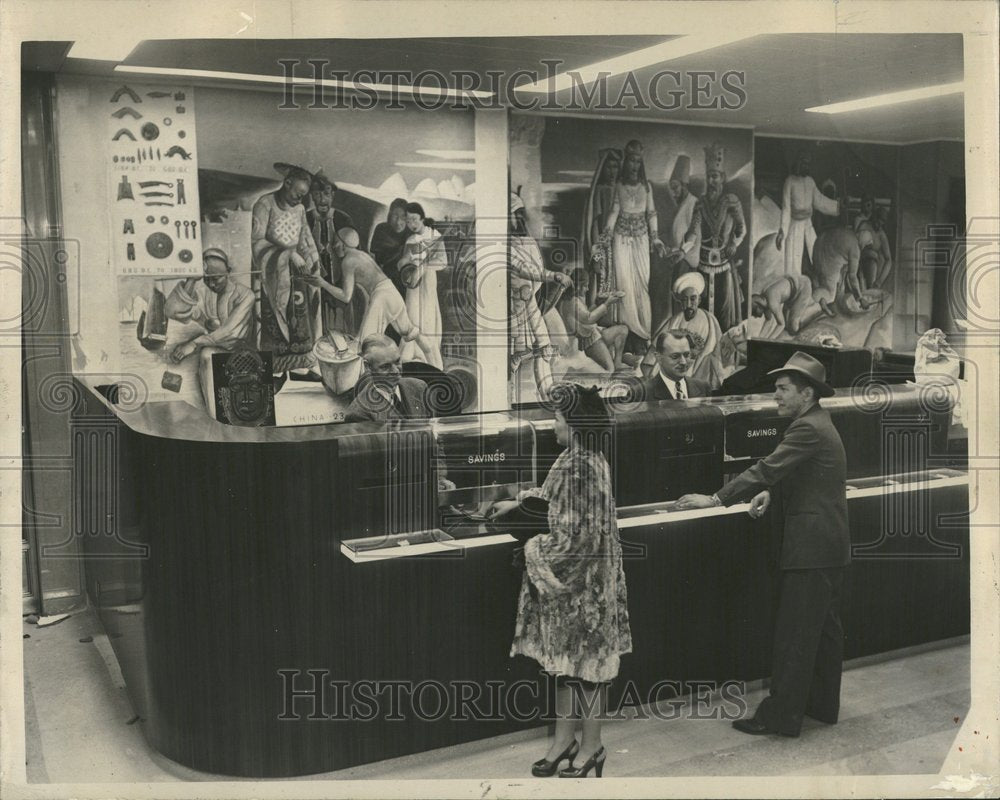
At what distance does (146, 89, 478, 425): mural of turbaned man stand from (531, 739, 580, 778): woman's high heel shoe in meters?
3.43

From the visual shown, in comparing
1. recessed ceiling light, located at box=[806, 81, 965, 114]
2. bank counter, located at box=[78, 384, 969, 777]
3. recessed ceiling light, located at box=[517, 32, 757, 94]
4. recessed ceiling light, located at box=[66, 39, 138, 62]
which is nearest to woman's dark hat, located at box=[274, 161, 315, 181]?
recessed ceiling light, located at box=[66, 39, 138, 62]

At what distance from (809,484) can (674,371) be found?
4346 mm

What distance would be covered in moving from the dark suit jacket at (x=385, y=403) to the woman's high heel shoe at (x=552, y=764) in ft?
8.10

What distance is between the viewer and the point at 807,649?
455 cm

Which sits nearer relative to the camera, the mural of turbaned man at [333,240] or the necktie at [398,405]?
the necktie at [398,405]

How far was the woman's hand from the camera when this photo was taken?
4227mm

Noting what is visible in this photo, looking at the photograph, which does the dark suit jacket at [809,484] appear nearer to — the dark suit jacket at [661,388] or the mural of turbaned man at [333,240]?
the mural of turbaned man at [333,240]

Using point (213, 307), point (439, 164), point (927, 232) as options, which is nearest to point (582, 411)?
point (213, 307)

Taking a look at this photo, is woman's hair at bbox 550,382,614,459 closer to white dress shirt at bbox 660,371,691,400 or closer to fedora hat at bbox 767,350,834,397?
fedora hat at bbox 767,350,834,397

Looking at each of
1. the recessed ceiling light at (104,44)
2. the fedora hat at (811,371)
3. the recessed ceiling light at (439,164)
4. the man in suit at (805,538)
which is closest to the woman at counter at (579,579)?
the man in suit at (805,538)

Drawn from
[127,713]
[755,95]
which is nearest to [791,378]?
[127,713]

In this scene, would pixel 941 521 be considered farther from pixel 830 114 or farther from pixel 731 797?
pixel 830 114

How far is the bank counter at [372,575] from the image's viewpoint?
3.97 meters

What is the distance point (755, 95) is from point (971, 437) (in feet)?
14.1
